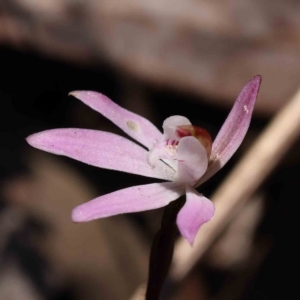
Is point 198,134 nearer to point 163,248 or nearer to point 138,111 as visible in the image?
point 163,248

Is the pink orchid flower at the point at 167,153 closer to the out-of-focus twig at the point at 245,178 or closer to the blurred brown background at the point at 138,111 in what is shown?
the out-of-focus twig at the point at 245,178

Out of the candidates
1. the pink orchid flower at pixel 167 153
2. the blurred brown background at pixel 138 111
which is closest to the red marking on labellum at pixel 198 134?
the pink orchid flower at pixel 167 153

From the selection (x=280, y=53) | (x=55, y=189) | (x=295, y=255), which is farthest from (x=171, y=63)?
(x=295, y=255)

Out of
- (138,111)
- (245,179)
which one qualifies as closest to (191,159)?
(245,179)

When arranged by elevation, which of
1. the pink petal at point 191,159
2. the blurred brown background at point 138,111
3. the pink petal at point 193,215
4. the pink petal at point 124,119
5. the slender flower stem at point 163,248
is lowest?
the blurred brown background at point 138,111

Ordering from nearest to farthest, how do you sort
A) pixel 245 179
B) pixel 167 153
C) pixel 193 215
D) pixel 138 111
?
pixel 193 215 → pixel 167 153 → pixel 245 179 → pixel 138 111

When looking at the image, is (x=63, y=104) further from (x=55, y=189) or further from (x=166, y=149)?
(x=166, y=149)
